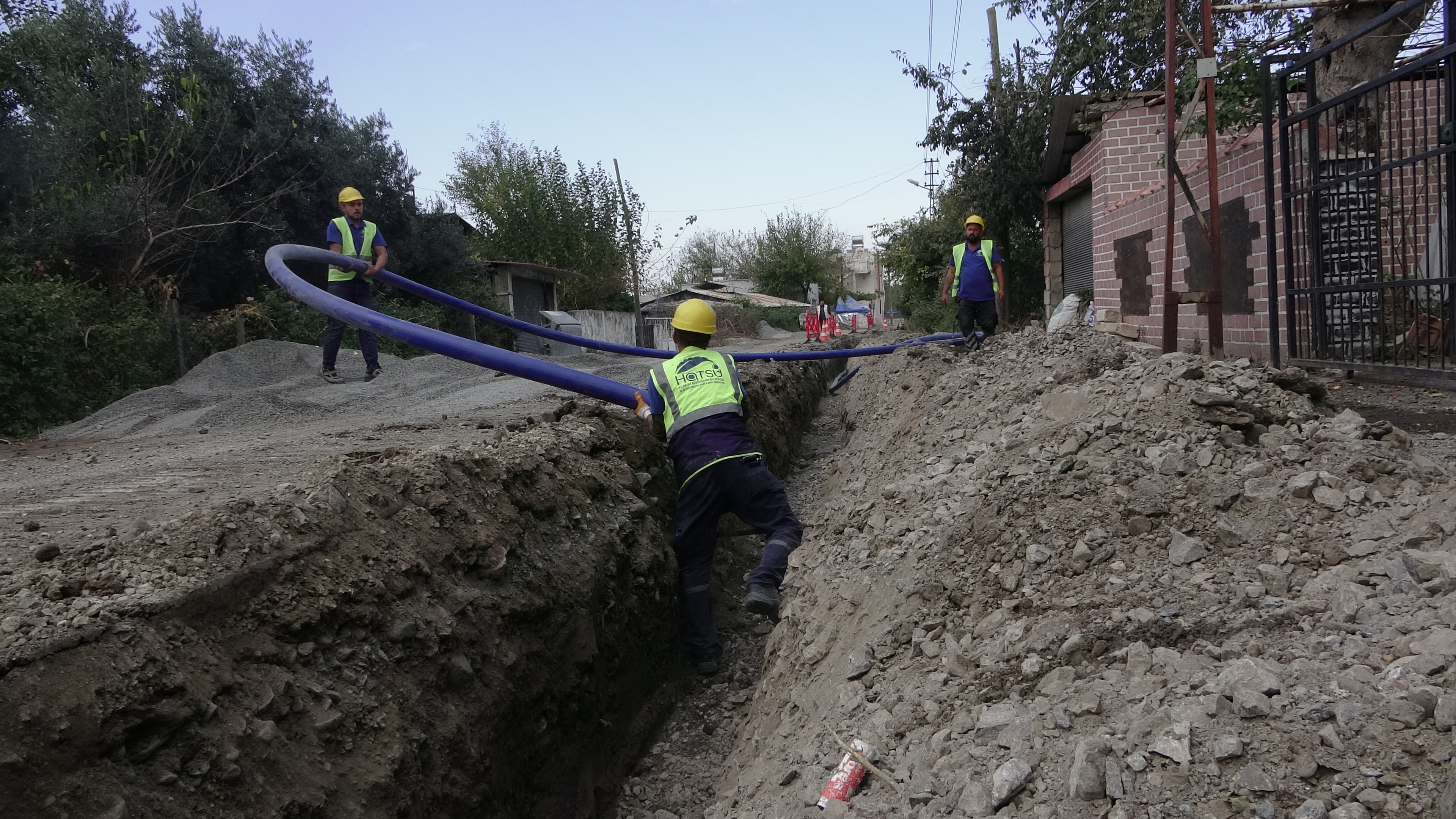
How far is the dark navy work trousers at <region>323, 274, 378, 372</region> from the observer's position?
27.1 feet

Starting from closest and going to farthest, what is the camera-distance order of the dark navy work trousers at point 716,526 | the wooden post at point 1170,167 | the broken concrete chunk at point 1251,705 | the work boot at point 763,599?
the broken concrete chunk at point 1251,705 < the work boot at point 763,599 < the dark navy work trousers at point 716,526 < the wooden post at point 1170,167

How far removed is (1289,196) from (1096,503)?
3.63 m

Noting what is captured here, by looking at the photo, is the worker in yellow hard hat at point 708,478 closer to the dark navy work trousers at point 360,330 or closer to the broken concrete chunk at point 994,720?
the broken concrete chunk at point 994,720

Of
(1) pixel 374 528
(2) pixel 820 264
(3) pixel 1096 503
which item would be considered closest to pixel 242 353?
(1) pixel 374 528

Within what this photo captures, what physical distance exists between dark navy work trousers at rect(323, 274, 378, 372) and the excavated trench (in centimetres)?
421

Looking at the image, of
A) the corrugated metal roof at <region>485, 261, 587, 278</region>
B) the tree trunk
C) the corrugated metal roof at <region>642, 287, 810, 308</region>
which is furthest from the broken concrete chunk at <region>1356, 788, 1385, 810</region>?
the corrugated metal roof at <region>642, 287, 810, 308</region>

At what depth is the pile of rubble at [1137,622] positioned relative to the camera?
5.78 ft

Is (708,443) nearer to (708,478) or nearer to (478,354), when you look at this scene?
(708,478)

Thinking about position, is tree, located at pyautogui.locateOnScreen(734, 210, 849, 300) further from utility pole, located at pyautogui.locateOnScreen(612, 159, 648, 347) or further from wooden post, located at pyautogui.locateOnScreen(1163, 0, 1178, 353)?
wooden post, located at pyautogui.locateOnScreen(1163, 0, 1178, 353)

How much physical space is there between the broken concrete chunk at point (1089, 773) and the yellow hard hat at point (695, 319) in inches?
139

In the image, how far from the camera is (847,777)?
2410 millimetres

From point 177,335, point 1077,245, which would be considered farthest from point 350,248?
point 1077,245

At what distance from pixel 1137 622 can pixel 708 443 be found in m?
2.65

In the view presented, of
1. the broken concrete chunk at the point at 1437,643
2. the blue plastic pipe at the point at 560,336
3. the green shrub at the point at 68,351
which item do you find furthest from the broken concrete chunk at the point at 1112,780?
the green shrub at the point at 68,351
